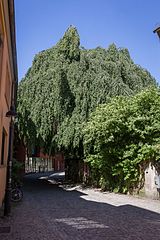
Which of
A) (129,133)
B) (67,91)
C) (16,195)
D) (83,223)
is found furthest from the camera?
(67,91)

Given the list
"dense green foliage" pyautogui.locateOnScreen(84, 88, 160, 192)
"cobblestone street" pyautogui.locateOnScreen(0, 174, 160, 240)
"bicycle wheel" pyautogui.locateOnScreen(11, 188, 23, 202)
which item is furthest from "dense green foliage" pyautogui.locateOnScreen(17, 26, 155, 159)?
"cobblestone street" pyautogui.locateOnScreen(0, 174, 160, 240)

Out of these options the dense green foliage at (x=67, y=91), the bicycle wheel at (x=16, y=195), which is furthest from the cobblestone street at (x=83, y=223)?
the dense green foliage at (x=67, y=91)

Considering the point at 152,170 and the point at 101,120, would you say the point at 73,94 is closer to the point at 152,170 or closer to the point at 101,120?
the point at 101,120

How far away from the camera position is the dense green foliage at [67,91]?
20.3 m

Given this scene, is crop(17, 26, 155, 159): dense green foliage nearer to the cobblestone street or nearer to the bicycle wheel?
the bicycle wheel

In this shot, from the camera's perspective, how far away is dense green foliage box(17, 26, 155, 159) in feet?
66.5

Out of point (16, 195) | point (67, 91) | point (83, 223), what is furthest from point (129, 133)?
point (83, 223)

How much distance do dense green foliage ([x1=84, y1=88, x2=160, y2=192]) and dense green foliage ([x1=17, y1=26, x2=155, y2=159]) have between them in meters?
3.15

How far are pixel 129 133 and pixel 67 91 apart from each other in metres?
6.19

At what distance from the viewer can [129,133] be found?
16.3 meters

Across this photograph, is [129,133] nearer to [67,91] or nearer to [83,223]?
[67,91]

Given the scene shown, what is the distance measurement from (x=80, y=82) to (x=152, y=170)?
8.64 m

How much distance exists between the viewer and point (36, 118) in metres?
20.8

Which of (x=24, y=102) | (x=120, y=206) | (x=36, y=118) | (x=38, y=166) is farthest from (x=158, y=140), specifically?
(x=38, y=166)
